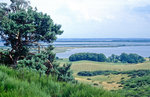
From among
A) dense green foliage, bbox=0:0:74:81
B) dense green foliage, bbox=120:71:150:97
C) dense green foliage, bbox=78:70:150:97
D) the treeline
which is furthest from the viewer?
the treeline

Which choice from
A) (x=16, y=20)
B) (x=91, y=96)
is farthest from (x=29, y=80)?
(x=16, y=20)

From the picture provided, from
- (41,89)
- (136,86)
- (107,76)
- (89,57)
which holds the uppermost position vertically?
(41,89)

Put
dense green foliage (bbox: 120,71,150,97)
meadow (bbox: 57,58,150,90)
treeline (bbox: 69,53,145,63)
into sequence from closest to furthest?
dense green foliage (bbox: 120,71,150,97) < meadow (bbox: 57,58,150,90) < treeline (bbox: 69,53,145,63)

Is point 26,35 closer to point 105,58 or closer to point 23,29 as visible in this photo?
point 23,29

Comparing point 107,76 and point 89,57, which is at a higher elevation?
point 89,57

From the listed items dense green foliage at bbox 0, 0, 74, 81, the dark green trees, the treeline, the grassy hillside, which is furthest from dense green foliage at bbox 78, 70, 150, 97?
the treeline

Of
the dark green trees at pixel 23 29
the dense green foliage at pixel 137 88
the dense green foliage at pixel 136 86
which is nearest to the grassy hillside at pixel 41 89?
the dense green foliage at pixel 136 86

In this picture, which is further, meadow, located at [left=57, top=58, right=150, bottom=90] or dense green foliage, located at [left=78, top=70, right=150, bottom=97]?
meadow, located at [left=57, top=58, right=150, bottom=90]

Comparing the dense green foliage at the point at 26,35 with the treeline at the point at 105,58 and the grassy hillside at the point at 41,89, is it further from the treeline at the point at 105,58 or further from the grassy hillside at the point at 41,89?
the treeline at the point at 105,58

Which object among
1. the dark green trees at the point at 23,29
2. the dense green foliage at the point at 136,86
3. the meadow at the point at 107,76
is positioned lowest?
the meadow at the point at 107,76

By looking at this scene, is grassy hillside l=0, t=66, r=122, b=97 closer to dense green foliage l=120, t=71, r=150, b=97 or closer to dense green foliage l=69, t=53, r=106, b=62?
dense green foliage l=120, t=71, r=150, b=97

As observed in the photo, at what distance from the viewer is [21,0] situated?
16.9 meters

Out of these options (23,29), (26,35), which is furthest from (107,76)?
Result: (23,29)

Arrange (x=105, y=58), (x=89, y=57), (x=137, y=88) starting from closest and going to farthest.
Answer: (x=137, y=88), (x=105, y=58), (x=89, y=57)
